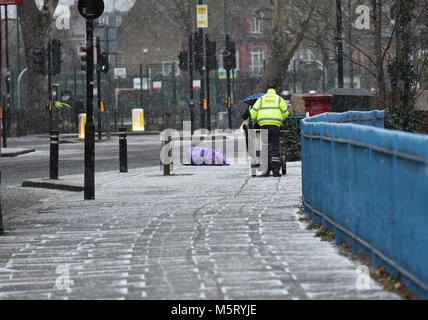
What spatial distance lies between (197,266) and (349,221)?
149 centimetres

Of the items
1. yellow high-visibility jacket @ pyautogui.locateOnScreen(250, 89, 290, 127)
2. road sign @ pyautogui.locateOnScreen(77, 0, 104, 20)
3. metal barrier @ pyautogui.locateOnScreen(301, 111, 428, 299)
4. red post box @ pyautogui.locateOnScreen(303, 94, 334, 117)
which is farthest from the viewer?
red post box @ pyautogui.locateOnScreen(303, 94, 334, 117)

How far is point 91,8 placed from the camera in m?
17.0

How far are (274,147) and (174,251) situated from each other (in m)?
10.2

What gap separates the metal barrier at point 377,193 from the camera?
24.2 ft

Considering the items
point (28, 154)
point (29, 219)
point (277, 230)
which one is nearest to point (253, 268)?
point (277, 230)

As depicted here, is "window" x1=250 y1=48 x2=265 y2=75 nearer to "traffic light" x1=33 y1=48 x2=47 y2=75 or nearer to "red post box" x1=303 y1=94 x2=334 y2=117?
"traffic light" x1=33 y1=48 x2=47 y2=75

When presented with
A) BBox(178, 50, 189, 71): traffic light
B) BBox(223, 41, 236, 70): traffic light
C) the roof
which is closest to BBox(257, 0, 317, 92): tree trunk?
BBox(223, 41, 236, 70): traffic light

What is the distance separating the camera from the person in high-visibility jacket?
20.8 metres

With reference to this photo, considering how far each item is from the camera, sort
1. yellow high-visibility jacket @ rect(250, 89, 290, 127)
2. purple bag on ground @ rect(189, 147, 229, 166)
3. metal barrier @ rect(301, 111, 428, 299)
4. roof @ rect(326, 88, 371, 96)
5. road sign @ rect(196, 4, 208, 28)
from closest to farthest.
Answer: metal barrier @ rect(301, 111, 428, 299), yellow high-visibility jacket @ rect(250, 89, 290, 127), purple bag on ground @ rect(189, 147, 229, 166), roof @ rect(326, 88, 371, 96), road sign @ rect(196, 4, 208, 28)

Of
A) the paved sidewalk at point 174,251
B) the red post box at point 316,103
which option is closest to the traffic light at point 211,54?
the red post box at point 316,103

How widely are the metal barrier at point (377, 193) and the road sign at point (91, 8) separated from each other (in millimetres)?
5639

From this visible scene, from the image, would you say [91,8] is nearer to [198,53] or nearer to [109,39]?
[198,53]

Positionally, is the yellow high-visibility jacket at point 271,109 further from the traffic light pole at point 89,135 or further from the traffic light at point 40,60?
the traffic light at point 40,60

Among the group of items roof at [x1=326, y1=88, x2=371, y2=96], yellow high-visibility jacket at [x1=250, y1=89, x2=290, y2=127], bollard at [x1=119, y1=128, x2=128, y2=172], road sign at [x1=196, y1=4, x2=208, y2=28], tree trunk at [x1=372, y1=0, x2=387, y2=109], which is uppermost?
road sign at [x1=196, y1=4, x2=208, y2=28]
